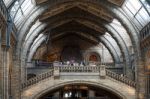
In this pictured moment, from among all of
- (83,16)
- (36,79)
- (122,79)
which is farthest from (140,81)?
(83,16)

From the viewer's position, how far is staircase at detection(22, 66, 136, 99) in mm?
41094

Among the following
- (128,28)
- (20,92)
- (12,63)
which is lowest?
(20,92)

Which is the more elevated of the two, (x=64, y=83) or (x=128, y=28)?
(x=128, y=28)

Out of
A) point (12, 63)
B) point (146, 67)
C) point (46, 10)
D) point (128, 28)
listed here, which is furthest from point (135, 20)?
point (12, 63)

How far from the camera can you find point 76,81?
137ft

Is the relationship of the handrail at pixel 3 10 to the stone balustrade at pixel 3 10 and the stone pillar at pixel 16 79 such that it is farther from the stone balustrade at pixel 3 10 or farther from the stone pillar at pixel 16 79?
the stone pillar at pixel 16 79

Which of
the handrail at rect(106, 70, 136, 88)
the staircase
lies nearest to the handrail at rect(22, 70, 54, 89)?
the staircase

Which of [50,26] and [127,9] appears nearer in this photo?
[127,9]

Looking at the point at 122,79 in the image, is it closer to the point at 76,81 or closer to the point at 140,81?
the point at 140,81

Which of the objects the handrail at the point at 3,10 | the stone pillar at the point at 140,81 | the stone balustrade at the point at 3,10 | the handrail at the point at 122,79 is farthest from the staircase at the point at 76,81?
the stone balustrade at the point at 3,10

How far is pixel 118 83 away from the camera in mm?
41719

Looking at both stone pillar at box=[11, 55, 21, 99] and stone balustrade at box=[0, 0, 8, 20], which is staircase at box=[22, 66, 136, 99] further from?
stone balustrade at box=[0, 0, 8, 20]

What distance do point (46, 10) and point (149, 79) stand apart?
11669 millimetres

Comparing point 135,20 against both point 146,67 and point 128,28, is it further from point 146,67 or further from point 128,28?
point 146,67
